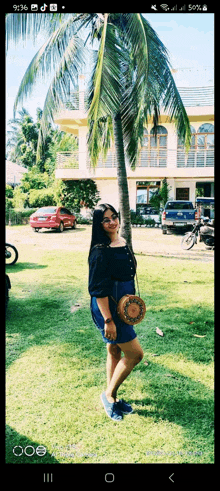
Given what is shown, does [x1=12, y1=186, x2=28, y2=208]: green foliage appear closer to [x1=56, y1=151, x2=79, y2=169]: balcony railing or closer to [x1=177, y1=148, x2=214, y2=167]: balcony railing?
[x1=56, y1=151, x2=79, y2=169]: balcony railing

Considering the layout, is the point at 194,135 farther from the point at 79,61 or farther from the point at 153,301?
the point at 153,301

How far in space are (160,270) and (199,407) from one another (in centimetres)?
90

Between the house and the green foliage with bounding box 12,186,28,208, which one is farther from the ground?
the house

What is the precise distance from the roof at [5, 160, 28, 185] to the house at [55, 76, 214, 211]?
0.30 m

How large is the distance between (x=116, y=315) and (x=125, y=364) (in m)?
0.33

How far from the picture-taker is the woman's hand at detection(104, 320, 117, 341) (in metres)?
1.87

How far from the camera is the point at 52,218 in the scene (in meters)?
2.40

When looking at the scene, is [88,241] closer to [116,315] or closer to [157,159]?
[116,315]

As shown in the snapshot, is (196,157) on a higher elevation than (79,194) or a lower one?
higher

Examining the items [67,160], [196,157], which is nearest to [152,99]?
[196,157]
